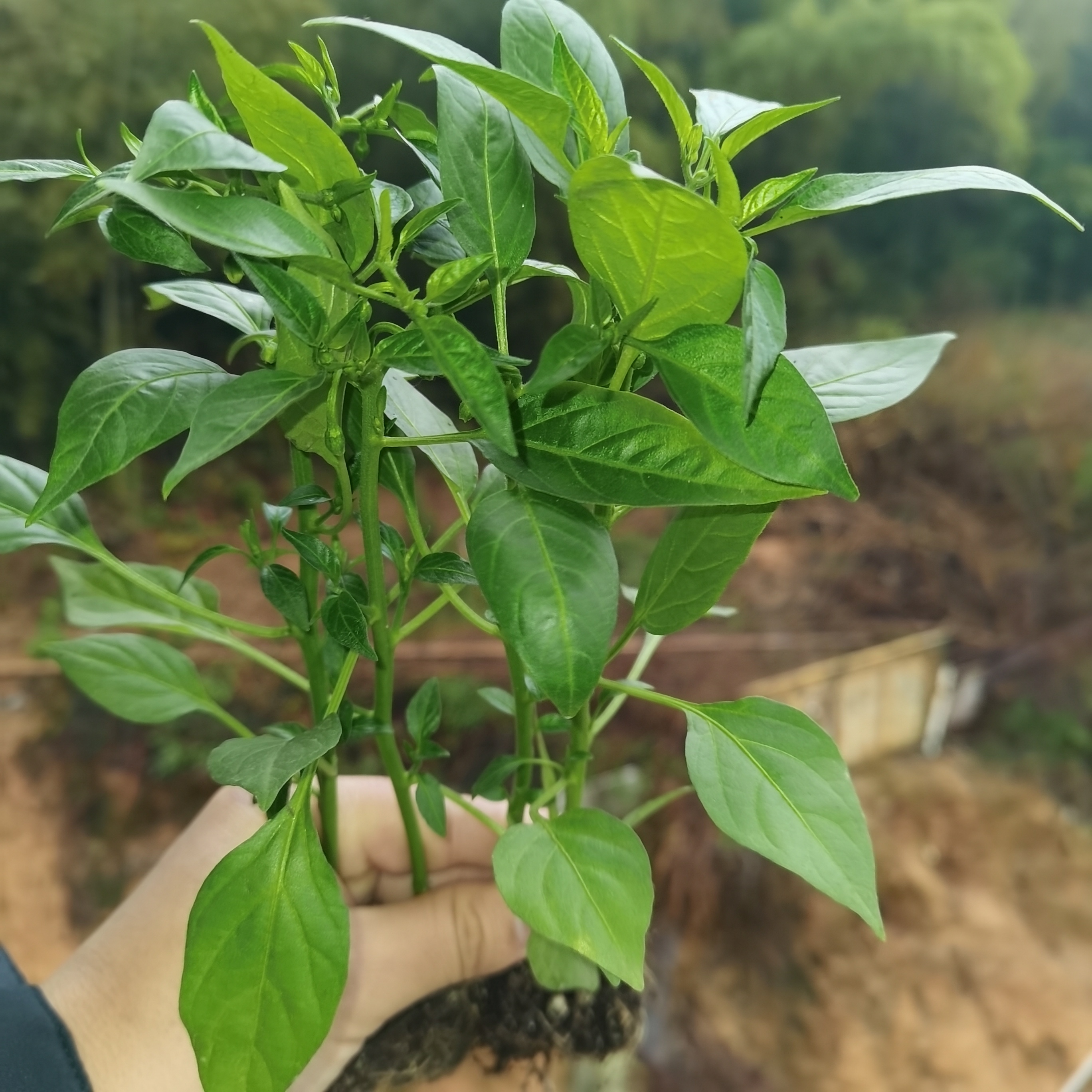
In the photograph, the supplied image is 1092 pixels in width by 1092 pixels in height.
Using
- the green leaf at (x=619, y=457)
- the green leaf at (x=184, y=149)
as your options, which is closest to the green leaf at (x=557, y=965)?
the green leaf at (x=619, y=457)

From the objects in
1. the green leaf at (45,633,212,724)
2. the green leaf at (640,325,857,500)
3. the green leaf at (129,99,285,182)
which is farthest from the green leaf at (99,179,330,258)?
Result: the green leaf at (45,633,212,724)

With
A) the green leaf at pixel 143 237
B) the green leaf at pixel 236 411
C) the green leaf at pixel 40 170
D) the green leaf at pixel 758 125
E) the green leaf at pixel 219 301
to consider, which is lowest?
the green leaf at pixel 219 301

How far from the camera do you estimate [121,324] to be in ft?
3.32

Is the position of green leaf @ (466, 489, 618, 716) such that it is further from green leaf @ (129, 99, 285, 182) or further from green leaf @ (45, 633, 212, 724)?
green leaf @ (45, 633, 212, 724)

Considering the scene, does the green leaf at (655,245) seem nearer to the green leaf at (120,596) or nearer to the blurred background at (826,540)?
the green leaf at (120,596)

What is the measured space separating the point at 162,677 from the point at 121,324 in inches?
26.4

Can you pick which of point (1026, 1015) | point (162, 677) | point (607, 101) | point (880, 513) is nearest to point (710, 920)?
point (1026, 1015)

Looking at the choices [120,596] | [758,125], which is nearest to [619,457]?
[758,125]

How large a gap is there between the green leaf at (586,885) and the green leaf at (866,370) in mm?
208

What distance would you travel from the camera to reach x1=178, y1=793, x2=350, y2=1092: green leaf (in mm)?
297

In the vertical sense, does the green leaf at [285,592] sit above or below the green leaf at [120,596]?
above

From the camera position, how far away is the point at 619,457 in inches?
10.7

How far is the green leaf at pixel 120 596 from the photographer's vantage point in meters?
0.50

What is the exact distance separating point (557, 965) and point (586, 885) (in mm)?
146
